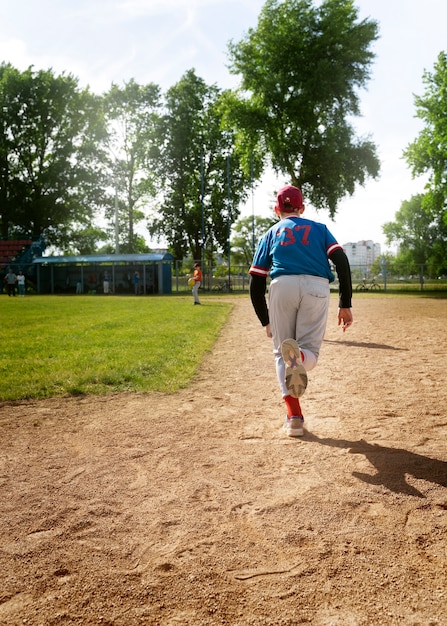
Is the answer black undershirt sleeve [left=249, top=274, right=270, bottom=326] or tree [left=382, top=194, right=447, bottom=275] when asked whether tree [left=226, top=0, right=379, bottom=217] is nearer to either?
black undershirt sleeve [left=249, top=274, right=270, bottom=326]

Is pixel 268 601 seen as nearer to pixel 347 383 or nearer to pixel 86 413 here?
pixel 86 413

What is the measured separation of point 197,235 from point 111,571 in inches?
2163

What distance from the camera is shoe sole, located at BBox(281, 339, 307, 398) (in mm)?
4172

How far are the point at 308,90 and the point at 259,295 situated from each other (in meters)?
36.4

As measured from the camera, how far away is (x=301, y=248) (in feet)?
14.6

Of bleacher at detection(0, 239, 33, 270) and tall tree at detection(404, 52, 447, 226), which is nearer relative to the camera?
tall tree at detection(404, 52, 447, 226)

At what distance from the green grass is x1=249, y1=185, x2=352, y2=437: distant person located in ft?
7.76

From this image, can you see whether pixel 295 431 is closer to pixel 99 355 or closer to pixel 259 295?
pixel 259 295

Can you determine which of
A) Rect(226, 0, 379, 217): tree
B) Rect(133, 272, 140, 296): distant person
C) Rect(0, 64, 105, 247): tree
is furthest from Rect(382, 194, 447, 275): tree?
Rect(133, 272, 140, 296): distant person

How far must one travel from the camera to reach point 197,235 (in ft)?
185

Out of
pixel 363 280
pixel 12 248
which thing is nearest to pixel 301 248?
pixel 363 280

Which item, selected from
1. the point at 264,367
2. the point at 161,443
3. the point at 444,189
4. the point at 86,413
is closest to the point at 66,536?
the point at 161,443

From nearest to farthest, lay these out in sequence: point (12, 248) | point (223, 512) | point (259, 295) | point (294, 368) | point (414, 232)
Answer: point (223, 512) < point (294, 368) < point (259, 295) < point (12, 248) < point (414, 232)

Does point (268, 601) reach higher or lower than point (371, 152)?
lower
